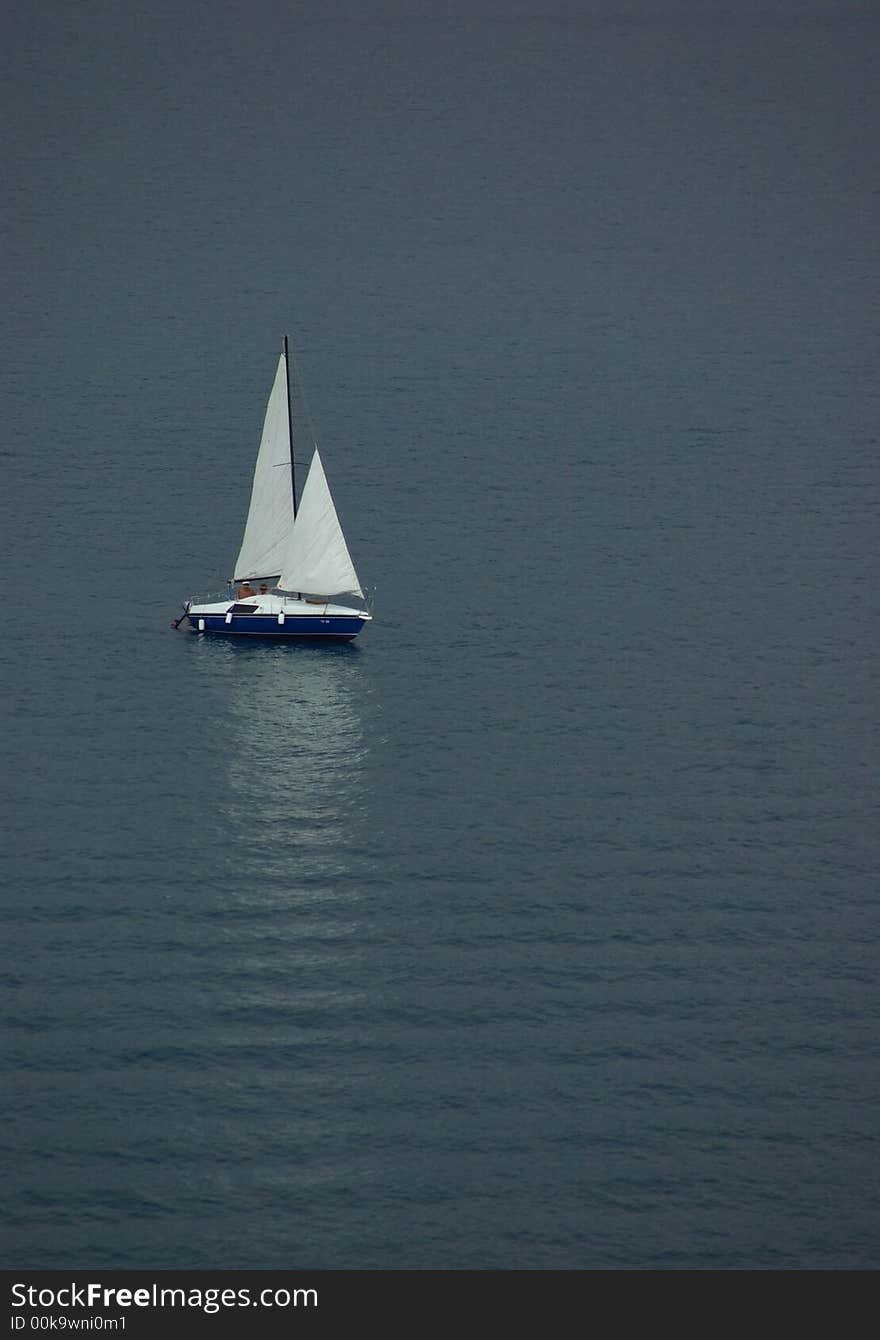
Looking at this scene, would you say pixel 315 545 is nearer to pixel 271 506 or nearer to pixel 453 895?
pixel 271 506

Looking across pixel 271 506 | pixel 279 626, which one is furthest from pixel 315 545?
pixel 279 626

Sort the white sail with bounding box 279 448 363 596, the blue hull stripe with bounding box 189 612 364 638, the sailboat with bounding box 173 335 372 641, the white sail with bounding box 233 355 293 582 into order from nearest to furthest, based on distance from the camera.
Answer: the blue hull stripe with bounding box 189 612 364 638
the sailboat with bounding box 173 335 372 641
the white sail with bounding box 279 448 363 596
the white sail with bounding box 233 355 293 582

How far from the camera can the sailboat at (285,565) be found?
14250cm

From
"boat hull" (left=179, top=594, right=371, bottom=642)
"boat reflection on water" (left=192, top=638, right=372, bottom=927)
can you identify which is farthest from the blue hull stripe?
"boat reflection on water" (left=192, top=638, right=372, bottom=927)

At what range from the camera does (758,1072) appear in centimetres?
9044

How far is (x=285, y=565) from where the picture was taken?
147 m

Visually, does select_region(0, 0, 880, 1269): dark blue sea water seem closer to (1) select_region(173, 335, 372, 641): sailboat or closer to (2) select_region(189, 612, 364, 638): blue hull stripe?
(2) select_region(189, 612, 364, 638): blue hull stripe

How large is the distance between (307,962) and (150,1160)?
1740 cm

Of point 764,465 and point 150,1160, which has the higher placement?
point 764,465

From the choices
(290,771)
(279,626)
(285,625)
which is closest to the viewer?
(290,771)

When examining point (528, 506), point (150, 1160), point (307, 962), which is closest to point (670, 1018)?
point (307, 962)

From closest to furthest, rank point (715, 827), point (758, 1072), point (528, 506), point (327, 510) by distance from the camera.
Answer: point (758, 1072)
point (715, 827)
point (327, 510)
point (528, 506)

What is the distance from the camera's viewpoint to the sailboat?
142500mm
